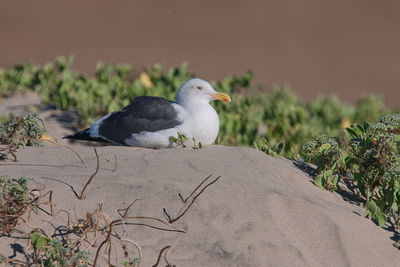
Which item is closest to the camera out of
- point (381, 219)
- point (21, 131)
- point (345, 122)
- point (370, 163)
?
point (381, 219)

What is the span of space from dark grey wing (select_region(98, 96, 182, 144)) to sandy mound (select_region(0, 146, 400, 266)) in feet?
2.81

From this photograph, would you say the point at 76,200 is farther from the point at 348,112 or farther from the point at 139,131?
the point at 348,112

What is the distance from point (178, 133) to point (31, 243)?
2.23m

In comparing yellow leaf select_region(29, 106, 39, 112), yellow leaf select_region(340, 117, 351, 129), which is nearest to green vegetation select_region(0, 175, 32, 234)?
yellow leaf select_region(29, 106, 39, 112)

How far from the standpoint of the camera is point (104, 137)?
19.2 feet

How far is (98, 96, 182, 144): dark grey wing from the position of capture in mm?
5594

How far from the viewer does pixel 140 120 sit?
568 cm

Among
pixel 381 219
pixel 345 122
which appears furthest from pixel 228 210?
pixel 345 122

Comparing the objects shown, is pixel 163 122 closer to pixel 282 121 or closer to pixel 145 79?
pixel 282 121

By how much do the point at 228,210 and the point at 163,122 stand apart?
1.79 metres

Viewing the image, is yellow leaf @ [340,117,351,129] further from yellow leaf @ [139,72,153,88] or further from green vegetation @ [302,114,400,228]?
green vegetation @ [302,114,400,228]

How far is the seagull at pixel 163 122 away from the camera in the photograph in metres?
5.52

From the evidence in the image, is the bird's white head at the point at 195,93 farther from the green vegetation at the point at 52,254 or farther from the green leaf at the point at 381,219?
the green vegetation at the point at 52,254

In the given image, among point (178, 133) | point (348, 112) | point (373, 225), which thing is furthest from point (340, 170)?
point (348, 112)
